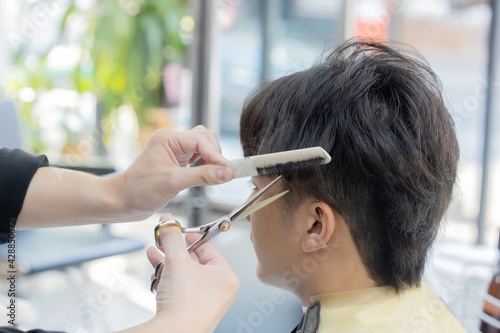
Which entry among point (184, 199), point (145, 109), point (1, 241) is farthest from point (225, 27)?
point (1, 241)

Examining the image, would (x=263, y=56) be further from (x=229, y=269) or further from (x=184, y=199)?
(x=229, y=269)

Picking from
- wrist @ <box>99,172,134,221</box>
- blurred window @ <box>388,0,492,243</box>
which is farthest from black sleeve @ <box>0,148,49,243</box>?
blurred window @ <box>388,0,492,243</box>

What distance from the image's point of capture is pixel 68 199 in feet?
2.79

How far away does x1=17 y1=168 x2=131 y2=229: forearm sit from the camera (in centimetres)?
84

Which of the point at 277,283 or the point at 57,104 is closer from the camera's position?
the point at 277,283

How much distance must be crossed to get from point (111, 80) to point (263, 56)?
1019mm

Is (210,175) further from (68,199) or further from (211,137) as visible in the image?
(68,199)

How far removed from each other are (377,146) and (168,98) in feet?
8.06

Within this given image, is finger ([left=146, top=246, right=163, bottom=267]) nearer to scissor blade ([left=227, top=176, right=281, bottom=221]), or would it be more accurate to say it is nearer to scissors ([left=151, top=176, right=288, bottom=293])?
scissors ([left=151, top=176, right=288, bottom=293])

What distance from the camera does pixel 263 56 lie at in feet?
9.05

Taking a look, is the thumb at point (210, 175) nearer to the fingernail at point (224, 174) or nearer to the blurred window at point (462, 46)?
the fingernail at point (224, 174)

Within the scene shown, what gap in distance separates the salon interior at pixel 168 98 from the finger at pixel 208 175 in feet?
1.36

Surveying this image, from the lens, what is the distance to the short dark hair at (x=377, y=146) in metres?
0.73
